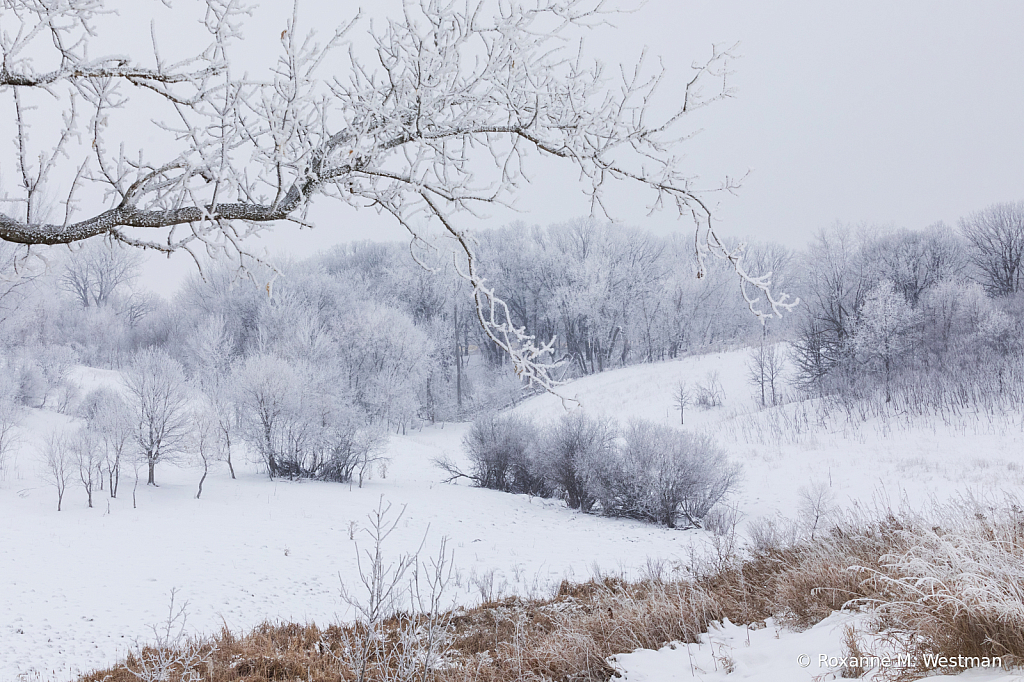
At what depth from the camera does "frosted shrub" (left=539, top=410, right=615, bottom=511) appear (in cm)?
1411

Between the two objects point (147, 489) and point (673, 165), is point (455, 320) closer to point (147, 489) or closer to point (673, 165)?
point (147, 489)

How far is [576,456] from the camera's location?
14.4 meters

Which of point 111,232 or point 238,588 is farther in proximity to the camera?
point 238,588

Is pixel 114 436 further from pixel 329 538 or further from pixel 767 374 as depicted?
pixel 767 374

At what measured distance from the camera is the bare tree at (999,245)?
88.0 feet

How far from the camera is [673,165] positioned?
107 inches

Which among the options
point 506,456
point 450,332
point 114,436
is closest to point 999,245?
point 506,456

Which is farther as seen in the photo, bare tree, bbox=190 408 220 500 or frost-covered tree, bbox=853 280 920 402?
frost-covered tree, bbox=853 280 920 402

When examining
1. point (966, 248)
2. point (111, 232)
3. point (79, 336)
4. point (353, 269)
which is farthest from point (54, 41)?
point (353, 269)

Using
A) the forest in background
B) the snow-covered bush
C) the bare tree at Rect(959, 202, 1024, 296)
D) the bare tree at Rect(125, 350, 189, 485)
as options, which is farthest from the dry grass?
the bare tree at Rect(959, 202, 1024, 296)

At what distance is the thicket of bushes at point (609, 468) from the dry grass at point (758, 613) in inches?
238

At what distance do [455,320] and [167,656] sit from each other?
35540 millimetres

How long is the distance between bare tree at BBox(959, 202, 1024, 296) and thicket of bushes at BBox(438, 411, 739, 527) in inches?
895

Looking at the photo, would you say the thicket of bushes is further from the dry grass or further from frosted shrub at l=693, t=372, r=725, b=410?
frosted shrub at l=693, t=372, r=725, b=410
